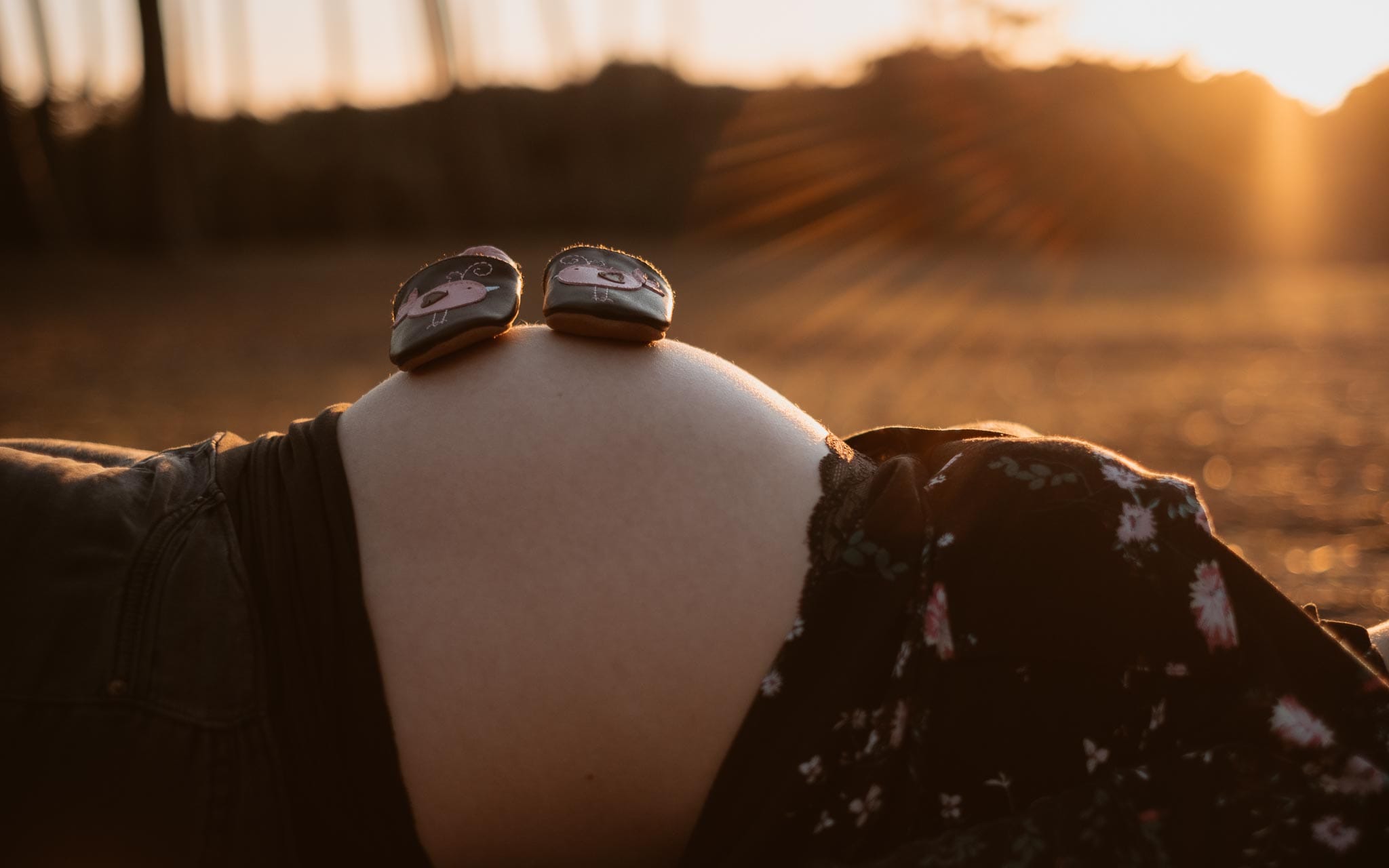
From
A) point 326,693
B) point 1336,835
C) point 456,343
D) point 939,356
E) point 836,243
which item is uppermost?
point 836,243

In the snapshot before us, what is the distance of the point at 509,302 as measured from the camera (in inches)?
42.6

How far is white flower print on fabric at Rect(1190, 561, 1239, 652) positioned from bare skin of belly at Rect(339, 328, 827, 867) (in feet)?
1.17

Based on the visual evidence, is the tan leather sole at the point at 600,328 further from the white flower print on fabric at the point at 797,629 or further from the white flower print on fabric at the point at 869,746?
the white flower print on fabric at the point at 869,746

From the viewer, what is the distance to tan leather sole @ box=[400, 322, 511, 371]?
3.42 ft

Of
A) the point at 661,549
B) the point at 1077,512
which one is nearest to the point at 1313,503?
the point at 1077,512

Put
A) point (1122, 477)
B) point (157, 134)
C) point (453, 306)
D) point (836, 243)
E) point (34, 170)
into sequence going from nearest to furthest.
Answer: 1. point (1122, 477)
2. point (453, 306)
3. point (157, 134)
4. point (34, 170)
5. point (836, 243)

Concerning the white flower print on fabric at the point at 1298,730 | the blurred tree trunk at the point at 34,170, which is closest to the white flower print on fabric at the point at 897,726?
the white flower print on fabric at the point at 1298,730

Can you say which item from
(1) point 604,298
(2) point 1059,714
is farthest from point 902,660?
(1) point 604,298

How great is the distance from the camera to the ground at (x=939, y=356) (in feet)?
11.8

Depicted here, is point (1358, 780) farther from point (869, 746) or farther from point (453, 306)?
point (453, 306)

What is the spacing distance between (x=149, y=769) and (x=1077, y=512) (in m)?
0.83

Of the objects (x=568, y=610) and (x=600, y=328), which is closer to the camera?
(x=568, y=610)

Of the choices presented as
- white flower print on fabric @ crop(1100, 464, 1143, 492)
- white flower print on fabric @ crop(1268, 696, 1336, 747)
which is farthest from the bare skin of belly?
white flower print on fabric @ crop(1268, 696, 1336, 747)

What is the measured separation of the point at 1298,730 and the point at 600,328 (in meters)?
0.76
